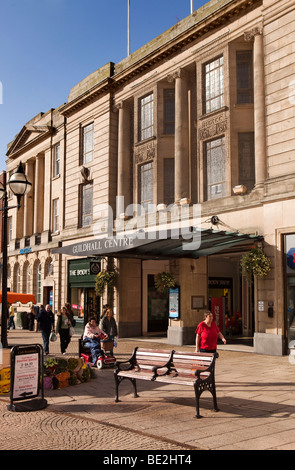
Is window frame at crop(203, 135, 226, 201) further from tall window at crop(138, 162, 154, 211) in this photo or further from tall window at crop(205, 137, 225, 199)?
tall window at crop(138, 162, 154, 211)

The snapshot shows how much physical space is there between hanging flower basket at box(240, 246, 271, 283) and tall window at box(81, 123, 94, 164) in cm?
1397

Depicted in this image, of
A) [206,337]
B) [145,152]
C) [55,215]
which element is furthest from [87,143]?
[206,337]

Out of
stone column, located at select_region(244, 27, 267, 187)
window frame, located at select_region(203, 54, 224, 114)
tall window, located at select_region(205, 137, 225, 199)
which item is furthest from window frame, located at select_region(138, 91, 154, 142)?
stone column, located at select_region(244, 27, 267, 187)

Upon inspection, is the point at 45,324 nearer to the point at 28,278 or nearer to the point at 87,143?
the point at 87,143

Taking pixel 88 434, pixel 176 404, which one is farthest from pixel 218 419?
pixel 88 434

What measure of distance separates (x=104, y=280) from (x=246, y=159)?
9.22m

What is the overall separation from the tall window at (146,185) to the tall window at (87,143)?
4.66 m

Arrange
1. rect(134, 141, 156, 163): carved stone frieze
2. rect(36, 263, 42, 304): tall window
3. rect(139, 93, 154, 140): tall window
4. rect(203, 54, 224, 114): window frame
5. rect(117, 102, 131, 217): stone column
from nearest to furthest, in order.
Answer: rect(203, 54, 224, 114): window frame < rect(134, 141, 156, 163): carved stone frieze < rect(139, 93, 154, 140): tall window < rect(117, 102, 131, 217): stone column < rect(36, 263, 42, 304): tall window

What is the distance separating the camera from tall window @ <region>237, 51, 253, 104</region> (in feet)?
65.4

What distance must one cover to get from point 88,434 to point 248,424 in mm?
2451

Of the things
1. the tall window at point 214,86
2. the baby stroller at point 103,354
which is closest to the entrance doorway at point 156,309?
the tall window at point 214,86

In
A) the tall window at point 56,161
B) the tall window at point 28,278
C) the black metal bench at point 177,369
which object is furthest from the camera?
the tall window at point 28,278

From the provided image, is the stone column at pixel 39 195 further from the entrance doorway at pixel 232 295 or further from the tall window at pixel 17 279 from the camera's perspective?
the entrance doorway at pixel 232 295

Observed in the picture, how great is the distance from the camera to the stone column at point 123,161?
2503 centimetres
